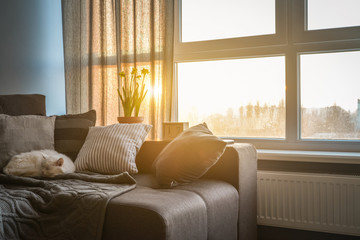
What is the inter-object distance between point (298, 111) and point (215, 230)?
1.25 metres

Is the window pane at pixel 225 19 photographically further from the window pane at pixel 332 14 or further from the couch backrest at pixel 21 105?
the couch backrest at pixel 21 105

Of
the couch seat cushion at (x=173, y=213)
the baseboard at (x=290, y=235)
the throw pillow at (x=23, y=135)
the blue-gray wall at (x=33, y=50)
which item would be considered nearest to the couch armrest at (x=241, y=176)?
the couch seat cushion at (x=173, y=213)

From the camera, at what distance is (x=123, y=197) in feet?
4.70

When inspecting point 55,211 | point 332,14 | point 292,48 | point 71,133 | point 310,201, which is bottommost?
point 310,201

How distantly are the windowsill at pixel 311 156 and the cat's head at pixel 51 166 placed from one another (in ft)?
4.16

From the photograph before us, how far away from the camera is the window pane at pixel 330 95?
235cm

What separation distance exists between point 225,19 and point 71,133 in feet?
4.74

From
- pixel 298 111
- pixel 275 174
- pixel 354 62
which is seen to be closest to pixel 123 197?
pixel 275 174

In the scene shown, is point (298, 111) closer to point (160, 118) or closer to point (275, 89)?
point (275, 89)

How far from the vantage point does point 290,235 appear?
7.70ft

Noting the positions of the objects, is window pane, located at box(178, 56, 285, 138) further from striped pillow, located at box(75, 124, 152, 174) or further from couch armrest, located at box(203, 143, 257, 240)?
striped pillow, located at box(75, 124, 152, 174)

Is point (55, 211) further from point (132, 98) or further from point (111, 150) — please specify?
point (132, 98)

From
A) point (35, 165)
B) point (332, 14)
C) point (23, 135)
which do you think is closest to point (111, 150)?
point (35, 165)

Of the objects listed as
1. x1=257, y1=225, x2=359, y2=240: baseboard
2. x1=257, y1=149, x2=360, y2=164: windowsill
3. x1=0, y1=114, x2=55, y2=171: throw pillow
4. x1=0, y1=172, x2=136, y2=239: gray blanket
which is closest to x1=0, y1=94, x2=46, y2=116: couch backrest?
x1=0, y1=114, x2=55, y2=171: throw pillow
